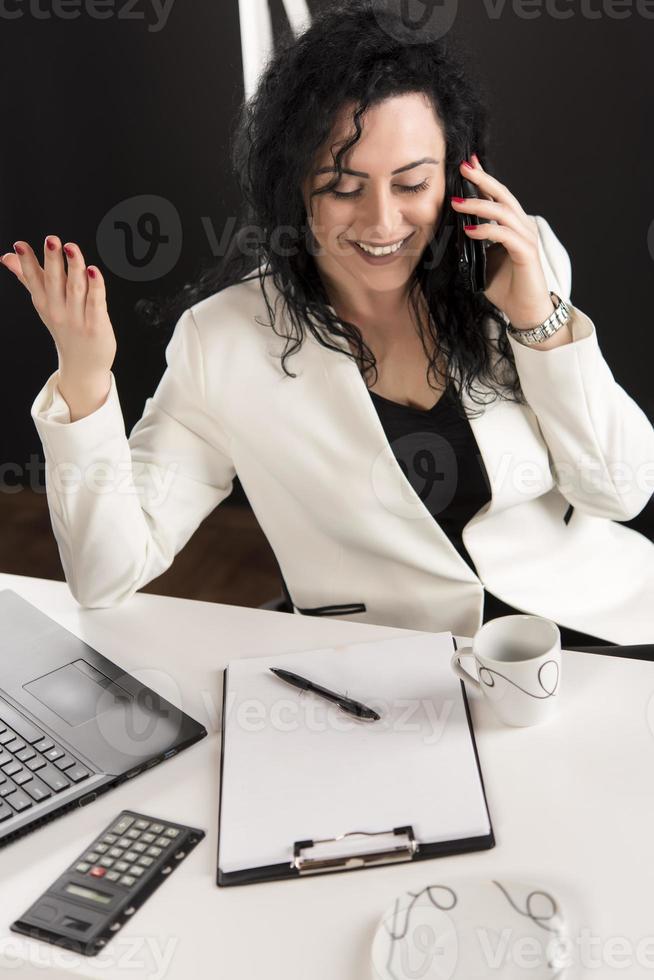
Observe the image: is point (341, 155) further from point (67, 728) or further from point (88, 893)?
point (88, 893)

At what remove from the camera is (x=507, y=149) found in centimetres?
208

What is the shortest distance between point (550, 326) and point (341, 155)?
1.09 ft

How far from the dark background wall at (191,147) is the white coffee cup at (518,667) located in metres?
1.32

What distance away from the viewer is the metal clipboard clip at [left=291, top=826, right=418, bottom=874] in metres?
0.82

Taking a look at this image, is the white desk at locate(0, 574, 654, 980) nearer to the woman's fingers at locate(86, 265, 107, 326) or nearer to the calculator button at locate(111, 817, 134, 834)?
the calculator button at locate(111, 817, 134, 834)

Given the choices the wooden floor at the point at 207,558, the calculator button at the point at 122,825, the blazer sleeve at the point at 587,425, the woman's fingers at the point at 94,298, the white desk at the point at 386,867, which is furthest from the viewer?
the wooden floor at the point at 207,558

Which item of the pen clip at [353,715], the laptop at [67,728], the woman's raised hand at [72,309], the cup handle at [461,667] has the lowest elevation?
the laptop at [67,728]

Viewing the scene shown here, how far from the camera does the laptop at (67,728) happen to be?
0.94 metres

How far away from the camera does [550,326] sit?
1.27 m

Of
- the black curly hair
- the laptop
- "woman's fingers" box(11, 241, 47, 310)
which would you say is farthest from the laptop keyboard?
the black curly hair

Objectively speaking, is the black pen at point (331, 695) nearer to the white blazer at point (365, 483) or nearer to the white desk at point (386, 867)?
the white desk at point (386, 867)

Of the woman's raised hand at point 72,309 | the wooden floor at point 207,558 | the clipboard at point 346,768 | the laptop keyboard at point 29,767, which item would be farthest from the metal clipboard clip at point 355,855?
the wooden floor at point 207,558

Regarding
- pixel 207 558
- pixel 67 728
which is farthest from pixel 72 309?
pixel 207 558

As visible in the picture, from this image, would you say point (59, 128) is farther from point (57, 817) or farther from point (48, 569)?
point (57, 817)
